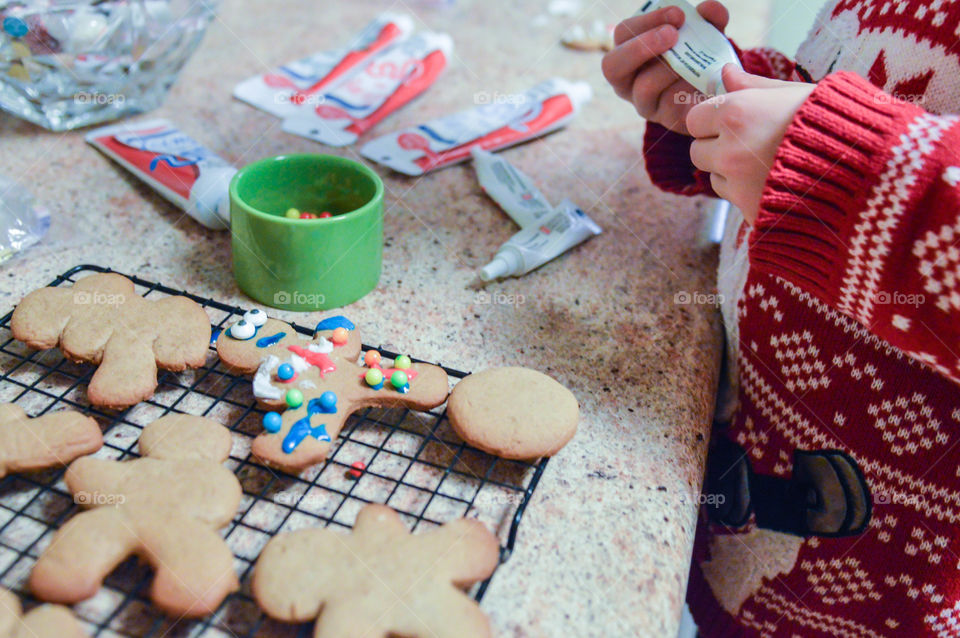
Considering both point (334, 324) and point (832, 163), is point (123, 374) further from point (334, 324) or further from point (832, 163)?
point (832, 163)

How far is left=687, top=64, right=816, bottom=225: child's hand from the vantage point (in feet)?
1.77

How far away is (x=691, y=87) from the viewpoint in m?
0.74

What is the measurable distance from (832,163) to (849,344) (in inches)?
7.3

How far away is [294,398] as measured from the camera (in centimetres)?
53

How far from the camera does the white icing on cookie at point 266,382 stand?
1.77 feet

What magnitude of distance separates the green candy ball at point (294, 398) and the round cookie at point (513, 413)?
112mm

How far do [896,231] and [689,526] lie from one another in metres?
0.25

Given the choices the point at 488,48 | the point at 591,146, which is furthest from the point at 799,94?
the point at 488,48

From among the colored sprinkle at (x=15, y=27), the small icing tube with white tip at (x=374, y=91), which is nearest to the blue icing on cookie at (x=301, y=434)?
the small icing tube with white tip at (x=374, y=91)

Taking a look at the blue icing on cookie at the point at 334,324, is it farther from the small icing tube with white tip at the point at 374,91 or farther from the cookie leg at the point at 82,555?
the small icing tube with white tip at the point at 374,91

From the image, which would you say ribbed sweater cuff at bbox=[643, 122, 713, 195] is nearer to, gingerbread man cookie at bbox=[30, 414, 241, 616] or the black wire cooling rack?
the black wire cooling rack

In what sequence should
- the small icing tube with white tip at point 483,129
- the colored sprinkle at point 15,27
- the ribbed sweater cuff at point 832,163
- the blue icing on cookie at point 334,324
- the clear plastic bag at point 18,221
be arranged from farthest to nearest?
the small icing tube with white tip at point 483,129, the colored sprinkle at point 15,27, the clear plastic bag at point 18,221, the blue icing on cookie at point 334,324, the ribbed sweater cuff at point 832,163

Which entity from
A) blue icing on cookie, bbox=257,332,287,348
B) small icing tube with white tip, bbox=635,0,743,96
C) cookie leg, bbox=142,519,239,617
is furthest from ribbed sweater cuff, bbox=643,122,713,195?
cookie leg, bbox=142,519,239,617

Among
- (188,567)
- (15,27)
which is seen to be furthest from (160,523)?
(15,27)
